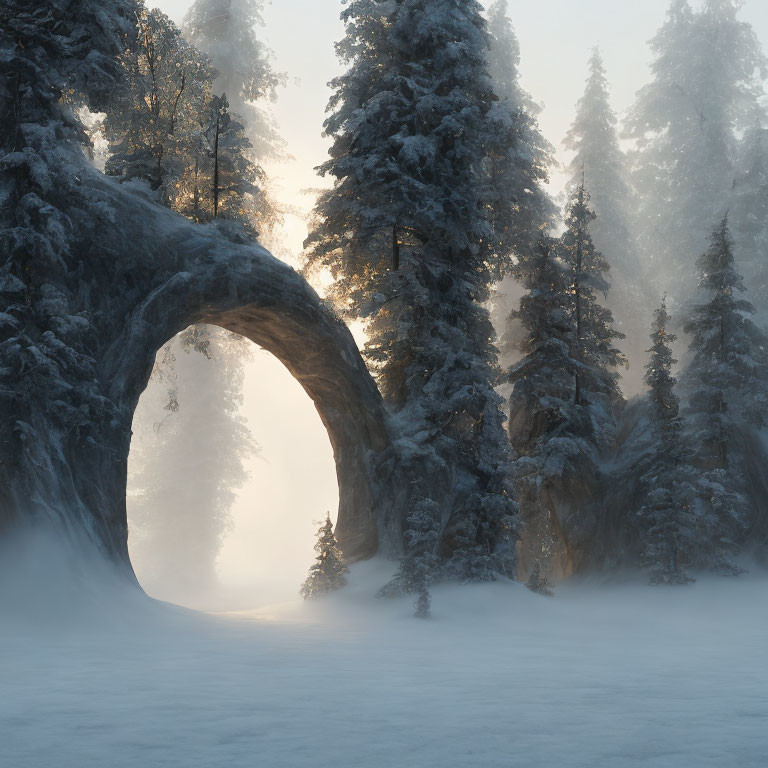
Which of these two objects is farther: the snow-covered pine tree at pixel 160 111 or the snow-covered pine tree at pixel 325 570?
the snow-covered pine tree at pixel 160 111

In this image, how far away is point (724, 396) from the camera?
22969mm

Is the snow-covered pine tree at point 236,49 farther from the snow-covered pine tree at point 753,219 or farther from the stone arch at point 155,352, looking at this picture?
the snow-covered pine tree at point 753,219

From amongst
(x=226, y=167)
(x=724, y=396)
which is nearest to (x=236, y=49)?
(x=226, y=167)

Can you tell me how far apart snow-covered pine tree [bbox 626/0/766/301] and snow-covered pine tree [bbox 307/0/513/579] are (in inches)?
700

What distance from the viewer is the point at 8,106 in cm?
1288

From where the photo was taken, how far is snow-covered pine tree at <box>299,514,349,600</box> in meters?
16.3

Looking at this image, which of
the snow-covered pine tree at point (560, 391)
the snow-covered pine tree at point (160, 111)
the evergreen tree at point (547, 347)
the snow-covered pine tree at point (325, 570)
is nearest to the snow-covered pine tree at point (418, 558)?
the snow-covered pine tree at point (325, 570)

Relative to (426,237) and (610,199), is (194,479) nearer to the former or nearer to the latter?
(426,237)

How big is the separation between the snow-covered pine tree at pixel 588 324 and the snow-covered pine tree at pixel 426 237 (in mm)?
4088

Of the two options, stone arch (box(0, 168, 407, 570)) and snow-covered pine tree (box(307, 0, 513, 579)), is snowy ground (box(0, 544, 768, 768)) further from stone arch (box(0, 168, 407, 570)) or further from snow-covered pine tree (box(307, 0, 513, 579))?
snow-covered pine tree (box(307, 0, 513, 579))

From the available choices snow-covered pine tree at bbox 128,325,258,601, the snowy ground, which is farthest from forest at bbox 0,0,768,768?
snow-covered pine tree at bbox 128,325,258,601

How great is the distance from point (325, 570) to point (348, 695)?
11.1m

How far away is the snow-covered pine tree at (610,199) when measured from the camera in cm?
3450

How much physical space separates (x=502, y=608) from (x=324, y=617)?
3730 millimetres
